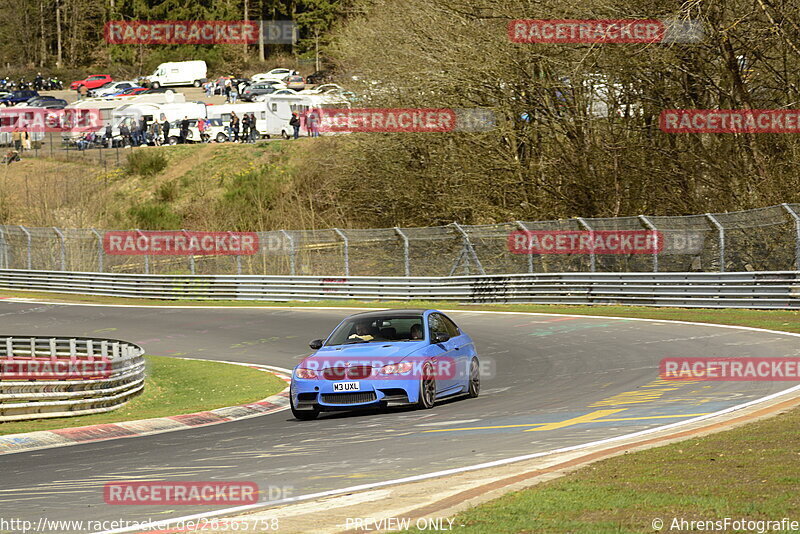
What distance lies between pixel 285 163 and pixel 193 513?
184ft

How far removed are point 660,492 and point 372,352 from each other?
258 inches

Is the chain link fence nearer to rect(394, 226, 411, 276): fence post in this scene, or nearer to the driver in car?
rect(394, 226, 411, 276): fence post

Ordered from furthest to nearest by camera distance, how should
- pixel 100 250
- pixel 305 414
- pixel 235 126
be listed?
1. pixel 235 126
2. pixel 100 250
3. pixel 305 414

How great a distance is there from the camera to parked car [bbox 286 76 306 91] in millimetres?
82062

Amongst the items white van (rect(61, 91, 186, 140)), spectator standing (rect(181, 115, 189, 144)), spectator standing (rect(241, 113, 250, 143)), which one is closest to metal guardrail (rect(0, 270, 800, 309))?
spectator standing (rect(241, 113, 250, 143))

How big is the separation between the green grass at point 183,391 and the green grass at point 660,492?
8.76 m

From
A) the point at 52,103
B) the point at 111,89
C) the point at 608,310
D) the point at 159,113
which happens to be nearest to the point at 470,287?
the point at 608,310

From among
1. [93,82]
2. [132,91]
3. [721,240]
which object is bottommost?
[721,240]

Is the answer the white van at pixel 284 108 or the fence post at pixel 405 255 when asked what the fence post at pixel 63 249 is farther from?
the white van at pixel 284 108

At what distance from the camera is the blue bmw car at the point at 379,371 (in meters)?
12.9

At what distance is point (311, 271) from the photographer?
1405 inches

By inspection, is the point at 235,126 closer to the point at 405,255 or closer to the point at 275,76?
the point at 275,76

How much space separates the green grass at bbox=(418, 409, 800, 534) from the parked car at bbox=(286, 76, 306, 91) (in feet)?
246

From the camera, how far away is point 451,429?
11.1 metres
